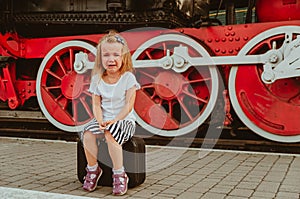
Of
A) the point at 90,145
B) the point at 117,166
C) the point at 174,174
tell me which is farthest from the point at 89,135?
the point at 174,174

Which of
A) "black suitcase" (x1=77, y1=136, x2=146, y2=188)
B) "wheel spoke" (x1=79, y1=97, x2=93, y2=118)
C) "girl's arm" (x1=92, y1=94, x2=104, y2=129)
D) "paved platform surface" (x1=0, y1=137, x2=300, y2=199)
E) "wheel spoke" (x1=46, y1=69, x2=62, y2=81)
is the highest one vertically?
"wheel spoke" (x1=46, y1=69, x2=62, y2=81)

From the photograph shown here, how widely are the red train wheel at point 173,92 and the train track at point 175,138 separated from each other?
0.60 feet

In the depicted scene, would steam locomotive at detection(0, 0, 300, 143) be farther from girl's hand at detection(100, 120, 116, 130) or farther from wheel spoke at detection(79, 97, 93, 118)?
girl's hand at detection(100, 120, 116, 130)

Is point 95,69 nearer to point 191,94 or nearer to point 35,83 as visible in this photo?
Result: point 191,94

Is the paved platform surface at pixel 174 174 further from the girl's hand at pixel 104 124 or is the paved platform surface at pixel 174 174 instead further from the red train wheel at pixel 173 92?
the girl's hand at pixel 104 124

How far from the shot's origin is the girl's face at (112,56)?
307 cm

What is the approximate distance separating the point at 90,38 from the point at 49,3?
69 cm

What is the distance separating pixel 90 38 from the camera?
536 centimetres

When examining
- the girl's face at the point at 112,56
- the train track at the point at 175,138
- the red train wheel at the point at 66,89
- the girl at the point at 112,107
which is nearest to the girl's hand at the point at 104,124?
the girl at the point at 112,107

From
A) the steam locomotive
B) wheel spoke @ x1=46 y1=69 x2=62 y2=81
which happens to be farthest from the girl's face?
wheel spoke @ x1=46 y1=69 x2=62 y2=81

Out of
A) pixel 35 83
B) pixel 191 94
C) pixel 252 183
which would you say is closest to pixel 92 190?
pixel 252 183

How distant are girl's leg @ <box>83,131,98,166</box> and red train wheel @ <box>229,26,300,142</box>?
6.61 ft

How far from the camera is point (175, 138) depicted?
199 inches

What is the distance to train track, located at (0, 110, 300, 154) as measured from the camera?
15.4 ft
